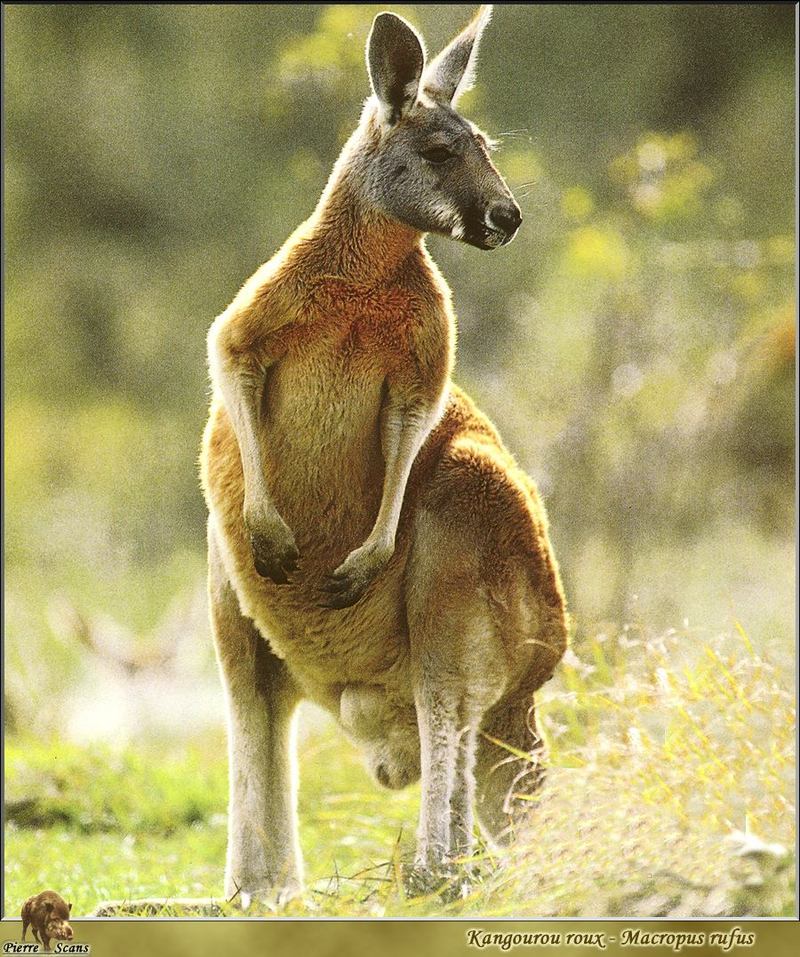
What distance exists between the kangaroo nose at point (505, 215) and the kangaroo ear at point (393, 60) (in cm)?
42

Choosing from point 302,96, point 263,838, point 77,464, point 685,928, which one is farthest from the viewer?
point 77,464

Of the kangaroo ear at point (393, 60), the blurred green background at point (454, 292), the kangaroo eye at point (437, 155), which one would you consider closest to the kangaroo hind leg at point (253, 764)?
the kangaroo eye at point (437, 155)

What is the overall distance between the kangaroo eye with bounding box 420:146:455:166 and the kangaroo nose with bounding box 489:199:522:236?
21 cm

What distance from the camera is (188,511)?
28.0 ft

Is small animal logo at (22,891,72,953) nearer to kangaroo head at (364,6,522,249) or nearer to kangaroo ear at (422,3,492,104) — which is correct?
kangaroo head at (364,6,522,249)

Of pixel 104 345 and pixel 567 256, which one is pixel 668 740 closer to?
pixel 567 256

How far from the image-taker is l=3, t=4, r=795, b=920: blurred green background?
686cm

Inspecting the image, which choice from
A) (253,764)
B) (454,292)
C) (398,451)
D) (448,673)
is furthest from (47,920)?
(454,292)

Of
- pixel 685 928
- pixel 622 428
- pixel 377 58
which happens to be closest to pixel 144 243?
pixel 622 428

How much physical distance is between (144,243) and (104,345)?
2.81ft

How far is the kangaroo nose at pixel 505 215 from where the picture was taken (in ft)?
11.4

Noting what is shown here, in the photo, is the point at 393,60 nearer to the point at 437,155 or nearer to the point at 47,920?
the point at 437,155

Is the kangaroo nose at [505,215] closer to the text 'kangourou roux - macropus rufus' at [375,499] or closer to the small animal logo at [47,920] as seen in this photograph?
the text 'kangourou roux - macropus rufus' at [375,499]

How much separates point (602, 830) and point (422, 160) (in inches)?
78.9
